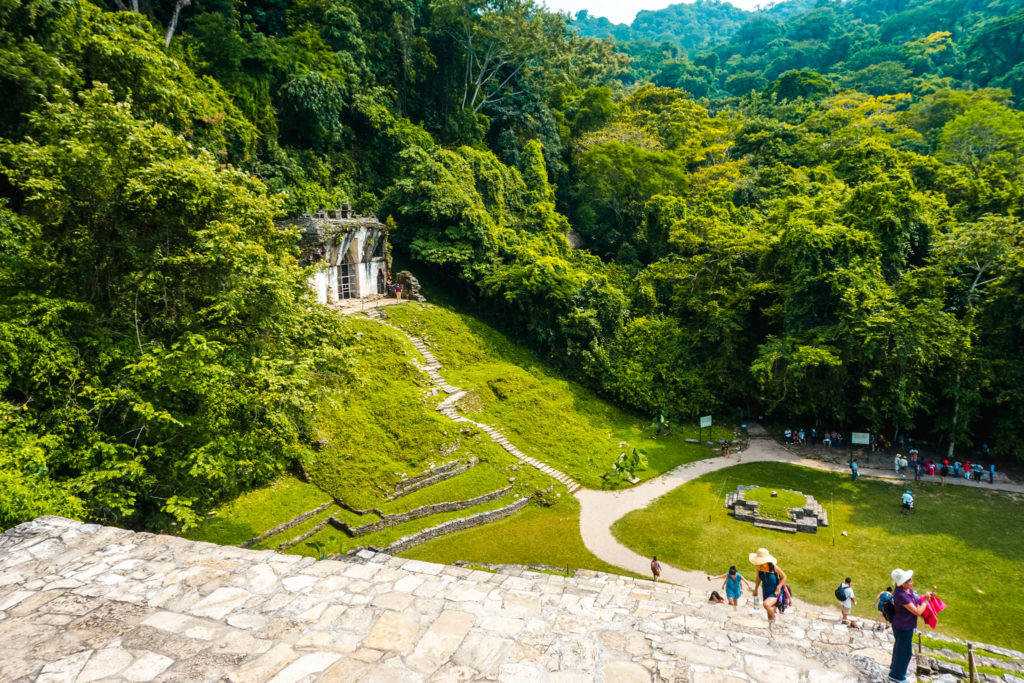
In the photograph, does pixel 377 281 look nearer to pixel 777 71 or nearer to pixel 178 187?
pixel 178 187

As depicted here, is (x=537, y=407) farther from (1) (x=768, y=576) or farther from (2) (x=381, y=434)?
(1) (x=768, y=576)

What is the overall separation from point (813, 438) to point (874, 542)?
29.1 feet

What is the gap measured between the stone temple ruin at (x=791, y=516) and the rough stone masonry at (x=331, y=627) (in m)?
11.5

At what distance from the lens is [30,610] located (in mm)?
4469

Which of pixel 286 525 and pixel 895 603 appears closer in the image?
pixel 895 603

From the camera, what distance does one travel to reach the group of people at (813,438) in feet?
75.3

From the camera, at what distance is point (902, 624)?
5.06 meters

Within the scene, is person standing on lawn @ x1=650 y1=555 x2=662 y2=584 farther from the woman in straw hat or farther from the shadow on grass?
the shadow on grass

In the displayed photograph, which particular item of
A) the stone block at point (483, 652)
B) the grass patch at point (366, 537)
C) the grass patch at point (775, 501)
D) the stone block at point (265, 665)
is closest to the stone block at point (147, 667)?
the stone block at point (265, 665)

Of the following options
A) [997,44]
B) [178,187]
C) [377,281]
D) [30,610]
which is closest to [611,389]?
[377,281]

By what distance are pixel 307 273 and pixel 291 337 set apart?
63.3 inches

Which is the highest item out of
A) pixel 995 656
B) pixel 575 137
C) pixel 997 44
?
pixel 997 44

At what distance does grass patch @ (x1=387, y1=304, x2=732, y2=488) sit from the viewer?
20188mm

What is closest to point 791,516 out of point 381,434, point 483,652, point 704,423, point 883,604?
point 704,423
